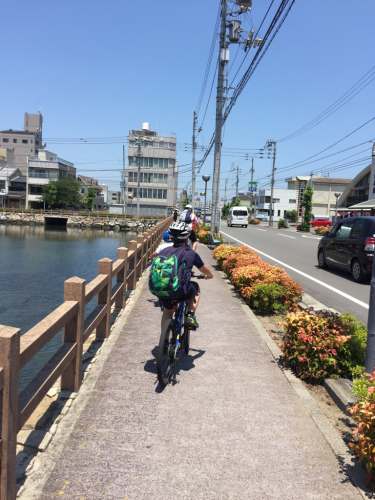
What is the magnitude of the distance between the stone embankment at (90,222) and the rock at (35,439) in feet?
211

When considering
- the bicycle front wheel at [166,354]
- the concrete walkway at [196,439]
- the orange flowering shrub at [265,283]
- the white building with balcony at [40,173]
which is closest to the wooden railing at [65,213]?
the white building with balcony at [40,173]

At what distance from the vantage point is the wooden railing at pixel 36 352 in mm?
2561

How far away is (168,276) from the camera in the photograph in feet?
14.6

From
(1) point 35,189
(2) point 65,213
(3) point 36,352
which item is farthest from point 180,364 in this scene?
(1) point 35,189

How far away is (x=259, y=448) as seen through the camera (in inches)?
→ 137

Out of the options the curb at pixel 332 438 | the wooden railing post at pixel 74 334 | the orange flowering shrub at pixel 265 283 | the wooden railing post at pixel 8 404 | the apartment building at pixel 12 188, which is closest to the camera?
the wooden railing post at pixel 8 404

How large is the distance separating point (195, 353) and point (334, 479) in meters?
2.81

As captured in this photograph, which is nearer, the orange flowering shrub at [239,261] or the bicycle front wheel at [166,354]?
the bicycle front wheel at [166,354]

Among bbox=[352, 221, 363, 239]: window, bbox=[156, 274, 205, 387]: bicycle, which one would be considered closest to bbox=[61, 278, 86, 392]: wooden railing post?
bbox=[156, 274, 205, 387]: bicycle

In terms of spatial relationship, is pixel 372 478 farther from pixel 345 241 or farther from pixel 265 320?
pixel 345 241

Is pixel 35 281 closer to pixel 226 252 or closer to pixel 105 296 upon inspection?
pixel 226 252

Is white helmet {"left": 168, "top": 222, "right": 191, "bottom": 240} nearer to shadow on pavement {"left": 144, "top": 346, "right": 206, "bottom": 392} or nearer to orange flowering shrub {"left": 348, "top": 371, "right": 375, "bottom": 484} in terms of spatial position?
shadow on pavement {"left": 144, "top": 346, "right": 206, "bottom": 392}

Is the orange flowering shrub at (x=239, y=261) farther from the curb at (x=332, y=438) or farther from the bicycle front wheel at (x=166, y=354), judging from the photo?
the bicycle front wheel at (x=166, y=354)

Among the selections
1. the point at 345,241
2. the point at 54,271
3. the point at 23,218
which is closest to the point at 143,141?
the point at 23,218
